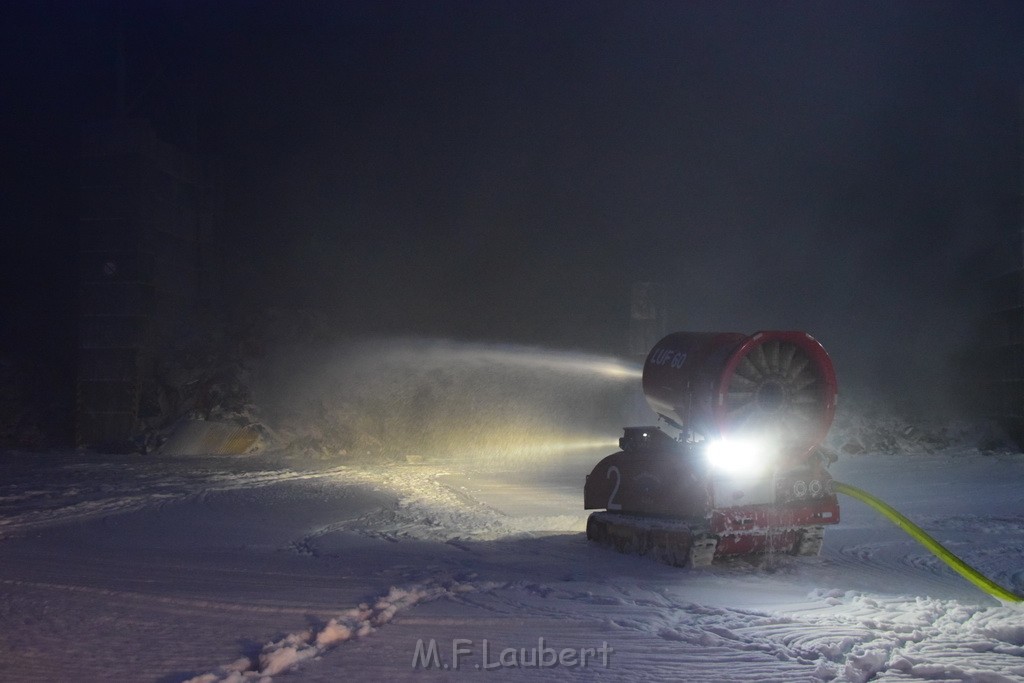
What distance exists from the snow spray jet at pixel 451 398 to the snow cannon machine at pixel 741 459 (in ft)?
38.1

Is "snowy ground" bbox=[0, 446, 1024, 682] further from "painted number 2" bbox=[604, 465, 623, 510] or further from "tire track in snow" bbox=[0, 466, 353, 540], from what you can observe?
"painted number 2" bbox=[604, 465, 623, 510]

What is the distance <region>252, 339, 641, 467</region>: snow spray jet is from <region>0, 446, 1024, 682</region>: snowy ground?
29.2ft

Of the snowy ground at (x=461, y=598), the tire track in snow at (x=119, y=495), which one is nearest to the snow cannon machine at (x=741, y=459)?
the snowy ground at (x=461, y=598)

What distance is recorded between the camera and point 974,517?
964 centimetres

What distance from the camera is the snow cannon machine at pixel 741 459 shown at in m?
6.89

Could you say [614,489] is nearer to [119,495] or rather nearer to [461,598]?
[461,598]

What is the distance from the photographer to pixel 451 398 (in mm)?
21562

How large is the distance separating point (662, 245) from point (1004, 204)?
8224mm

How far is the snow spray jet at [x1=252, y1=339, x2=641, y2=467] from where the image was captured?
66.5 feet

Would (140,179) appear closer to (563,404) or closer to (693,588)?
(563,404)

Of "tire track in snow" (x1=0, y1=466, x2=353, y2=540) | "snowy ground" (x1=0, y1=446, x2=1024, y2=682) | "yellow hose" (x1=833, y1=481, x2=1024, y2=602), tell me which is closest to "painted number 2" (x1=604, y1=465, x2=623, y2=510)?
"snowy ground" (x1=0, y1=446, x2=1024, y2=682)

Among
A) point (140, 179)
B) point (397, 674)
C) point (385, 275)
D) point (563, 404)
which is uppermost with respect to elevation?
point (140, 179)

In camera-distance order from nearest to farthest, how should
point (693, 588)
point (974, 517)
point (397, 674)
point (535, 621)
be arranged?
point (397, 674)
point (535, 621)
point (693, 588)
point (974, 517)

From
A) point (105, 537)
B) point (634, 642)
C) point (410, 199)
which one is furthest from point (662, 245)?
point (634, 642)
